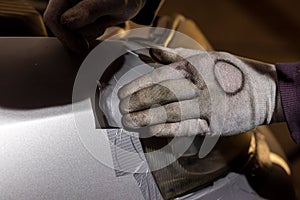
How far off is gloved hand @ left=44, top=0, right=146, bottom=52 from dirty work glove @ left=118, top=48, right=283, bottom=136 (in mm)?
98

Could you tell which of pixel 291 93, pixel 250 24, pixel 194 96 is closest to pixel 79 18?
pixel 194 96

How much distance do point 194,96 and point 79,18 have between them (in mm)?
210

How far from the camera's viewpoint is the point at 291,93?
794 mm

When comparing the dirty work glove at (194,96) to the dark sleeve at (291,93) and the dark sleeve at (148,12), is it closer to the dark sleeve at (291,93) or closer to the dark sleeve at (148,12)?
the dark sleeve at (291,93)

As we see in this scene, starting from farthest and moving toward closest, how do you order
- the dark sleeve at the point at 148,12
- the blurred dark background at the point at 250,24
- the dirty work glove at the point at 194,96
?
the blurred dark background at the point at 250,24 < the dark sleeve at the point at 148,12 < the dirty work glove at the point at 194,96

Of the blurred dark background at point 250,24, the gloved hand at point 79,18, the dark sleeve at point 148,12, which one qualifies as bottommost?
the blurred dark background at point 250,24

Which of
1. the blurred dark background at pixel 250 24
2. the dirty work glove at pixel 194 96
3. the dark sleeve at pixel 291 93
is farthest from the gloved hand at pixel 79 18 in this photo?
the blurred dark background at pixel 250 24

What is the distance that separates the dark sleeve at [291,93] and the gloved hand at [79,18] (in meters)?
0.30

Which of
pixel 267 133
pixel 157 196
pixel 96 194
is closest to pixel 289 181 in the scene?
pixel 267 133

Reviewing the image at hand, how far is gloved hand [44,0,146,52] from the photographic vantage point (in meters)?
0.69

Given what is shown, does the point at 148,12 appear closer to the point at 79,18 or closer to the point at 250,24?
the point at 79,18

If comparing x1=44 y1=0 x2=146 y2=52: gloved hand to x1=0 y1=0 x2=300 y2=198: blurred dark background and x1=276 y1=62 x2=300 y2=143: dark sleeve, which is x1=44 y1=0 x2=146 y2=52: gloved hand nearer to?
x1=276 y1=62 x2=300 y2=143: dark sleeve

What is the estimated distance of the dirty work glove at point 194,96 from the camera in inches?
26.8

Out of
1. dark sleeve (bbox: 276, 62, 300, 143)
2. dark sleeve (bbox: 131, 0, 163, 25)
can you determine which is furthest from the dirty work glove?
dark sleeve (bbox: 131, 0, 163, 25)
